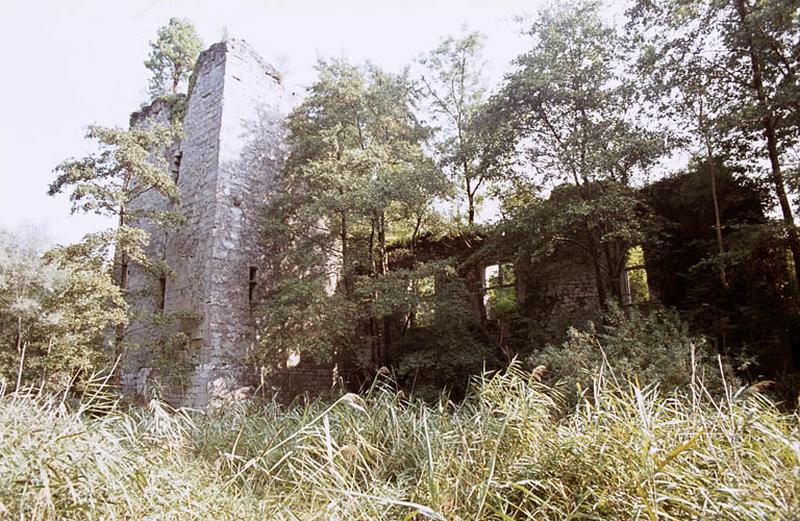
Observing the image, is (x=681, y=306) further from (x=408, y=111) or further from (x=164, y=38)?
(x=164, y=38)

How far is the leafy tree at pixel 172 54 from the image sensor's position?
16.1 m

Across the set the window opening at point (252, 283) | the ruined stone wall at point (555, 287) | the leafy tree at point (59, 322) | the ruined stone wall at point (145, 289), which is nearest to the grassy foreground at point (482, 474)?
the leafy tree at point (59, 322)

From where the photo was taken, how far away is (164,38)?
16.1 metres

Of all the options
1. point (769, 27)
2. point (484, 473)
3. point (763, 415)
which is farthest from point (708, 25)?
point (484, 473)

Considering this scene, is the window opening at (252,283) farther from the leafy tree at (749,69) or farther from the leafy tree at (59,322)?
the leafy tree at (749,69)

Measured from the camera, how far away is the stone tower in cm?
878

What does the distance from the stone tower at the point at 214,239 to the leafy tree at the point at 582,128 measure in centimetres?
523

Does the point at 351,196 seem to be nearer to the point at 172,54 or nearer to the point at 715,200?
the point at 715,200

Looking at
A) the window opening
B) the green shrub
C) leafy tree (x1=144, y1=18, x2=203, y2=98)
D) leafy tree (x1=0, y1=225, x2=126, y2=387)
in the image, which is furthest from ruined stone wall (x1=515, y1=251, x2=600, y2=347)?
leafy tree (x1=144, y1=18, x2=203, y2=98)

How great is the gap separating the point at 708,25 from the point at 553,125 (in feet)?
8.87

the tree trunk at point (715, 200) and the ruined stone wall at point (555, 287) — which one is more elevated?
the tree trunk at point (715, 200)

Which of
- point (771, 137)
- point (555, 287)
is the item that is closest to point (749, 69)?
point (771, 137)

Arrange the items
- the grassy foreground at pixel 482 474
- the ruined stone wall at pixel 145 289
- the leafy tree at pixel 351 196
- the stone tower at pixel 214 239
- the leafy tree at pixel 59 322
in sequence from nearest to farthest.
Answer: the grassy foreground at pixel 482 474, the leafy tree at pixel 59 322, the stone tower at pixel 214 239, the leafy tree at pixel 351 196, the ruined stone wall at pixel 145 289

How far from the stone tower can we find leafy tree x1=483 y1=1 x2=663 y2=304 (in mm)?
5226
